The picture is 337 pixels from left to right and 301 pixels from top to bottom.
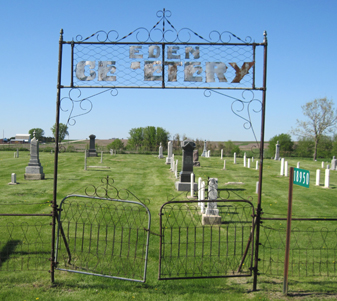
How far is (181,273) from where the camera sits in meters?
6.54

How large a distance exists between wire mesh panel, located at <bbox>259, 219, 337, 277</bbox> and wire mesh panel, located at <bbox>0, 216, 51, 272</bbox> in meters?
4.69

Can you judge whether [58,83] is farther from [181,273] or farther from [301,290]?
[301,290]

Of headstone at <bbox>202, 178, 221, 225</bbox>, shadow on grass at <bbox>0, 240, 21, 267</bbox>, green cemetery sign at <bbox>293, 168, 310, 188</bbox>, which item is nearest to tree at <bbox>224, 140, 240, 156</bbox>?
headstone at <bbox>202, 178, 221, 225</bbox>

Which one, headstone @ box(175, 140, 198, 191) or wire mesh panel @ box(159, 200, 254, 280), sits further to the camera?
headstone @ box(175, 140, 198, 191)

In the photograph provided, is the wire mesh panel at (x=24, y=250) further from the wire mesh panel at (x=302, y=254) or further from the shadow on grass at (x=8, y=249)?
the wire mesh panel at (x=302, y=254)

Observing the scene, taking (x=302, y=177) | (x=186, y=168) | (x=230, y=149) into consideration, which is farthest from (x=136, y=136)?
(x=302, y=177)

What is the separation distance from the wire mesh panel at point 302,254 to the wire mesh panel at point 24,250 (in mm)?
4686

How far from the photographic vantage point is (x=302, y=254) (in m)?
8.03

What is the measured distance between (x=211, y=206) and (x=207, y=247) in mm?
2457

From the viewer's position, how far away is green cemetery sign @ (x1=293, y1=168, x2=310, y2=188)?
538 centimetres

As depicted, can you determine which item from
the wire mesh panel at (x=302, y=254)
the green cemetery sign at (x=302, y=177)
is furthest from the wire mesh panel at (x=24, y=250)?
the green cemetery sign at (x=302, y=177)

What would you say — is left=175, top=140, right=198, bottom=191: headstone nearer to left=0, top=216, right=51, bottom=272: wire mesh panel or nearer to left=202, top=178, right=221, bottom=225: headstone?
left=202, top=178, right=221, bottom=225: headstone

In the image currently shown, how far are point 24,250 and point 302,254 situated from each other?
6.70m

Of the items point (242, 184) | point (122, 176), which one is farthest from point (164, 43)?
point (122, 176)
